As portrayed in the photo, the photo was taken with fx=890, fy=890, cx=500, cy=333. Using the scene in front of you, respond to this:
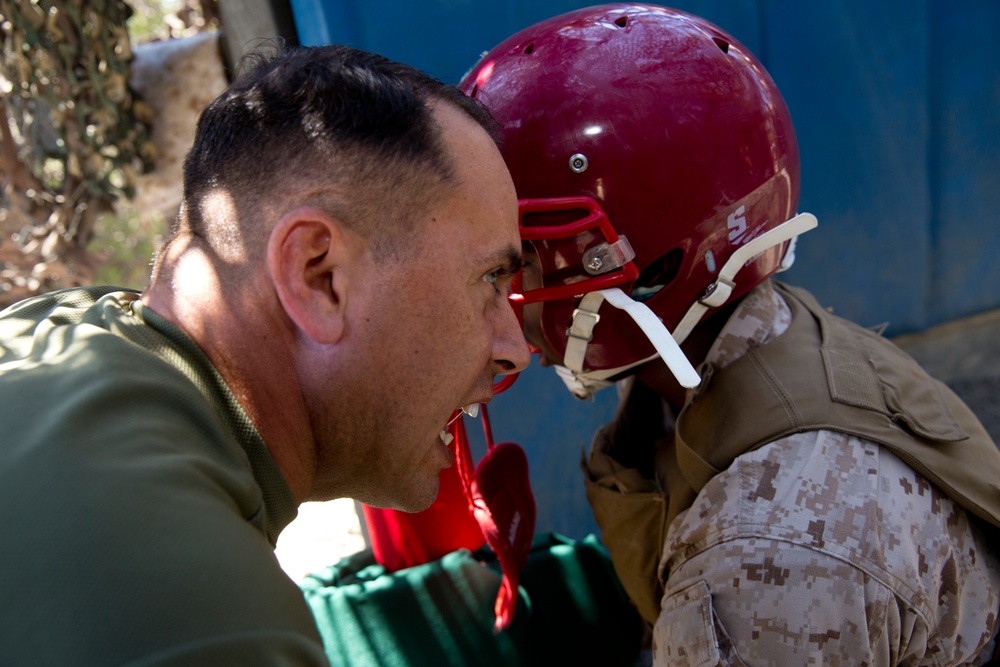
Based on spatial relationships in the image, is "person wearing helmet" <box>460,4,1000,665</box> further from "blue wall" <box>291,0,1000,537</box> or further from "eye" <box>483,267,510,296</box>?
"blue wall" <box>291,0,1000,537</box>

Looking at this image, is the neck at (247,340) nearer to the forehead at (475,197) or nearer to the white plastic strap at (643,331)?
the forehead at (475,197)

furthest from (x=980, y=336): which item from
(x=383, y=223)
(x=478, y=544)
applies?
(x=383, y=223)

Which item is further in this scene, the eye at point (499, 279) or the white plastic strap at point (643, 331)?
the white plastic strap at point (643, 331)

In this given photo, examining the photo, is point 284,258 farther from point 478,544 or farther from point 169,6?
point 169,6

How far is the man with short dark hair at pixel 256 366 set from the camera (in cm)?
101

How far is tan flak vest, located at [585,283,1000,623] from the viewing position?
1937mm

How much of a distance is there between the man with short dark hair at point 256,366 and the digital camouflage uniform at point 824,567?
1.87 ft

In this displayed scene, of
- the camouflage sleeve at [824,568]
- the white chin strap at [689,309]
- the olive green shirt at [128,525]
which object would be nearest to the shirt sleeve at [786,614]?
the camouflage sleeve at [824,568]

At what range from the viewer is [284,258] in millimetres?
1478

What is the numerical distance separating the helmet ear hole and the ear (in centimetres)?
91

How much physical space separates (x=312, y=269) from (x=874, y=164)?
10.1 ft

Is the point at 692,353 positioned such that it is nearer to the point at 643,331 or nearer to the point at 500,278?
the point at 643,331

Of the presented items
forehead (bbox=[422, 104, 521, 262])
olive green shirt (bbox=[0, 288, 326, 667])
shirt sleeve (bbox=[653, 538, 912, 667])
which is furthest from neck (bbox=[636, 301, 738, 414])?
olive green shirt (bbox=[0, 288, 326, 667])

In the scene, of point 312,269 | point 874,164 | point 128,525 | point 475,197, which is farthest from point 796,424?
point 874,164
